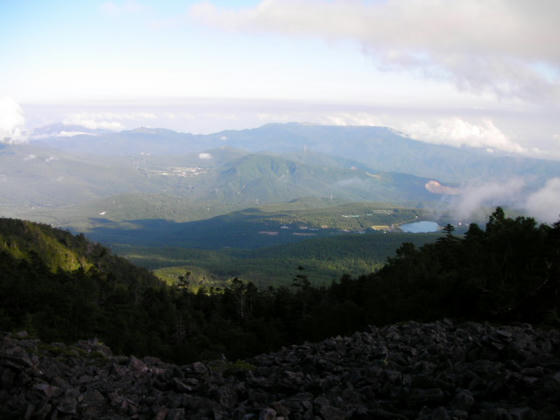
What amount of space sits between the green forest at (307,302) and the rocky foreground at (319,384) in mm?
7601

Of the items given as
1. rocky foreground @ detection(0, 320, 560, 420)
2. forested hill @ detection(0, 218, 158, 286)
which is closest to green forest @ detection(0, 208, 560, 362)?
forested hill @ detection(0, 218, 158, 286)

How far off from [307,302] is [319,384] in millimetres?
46472

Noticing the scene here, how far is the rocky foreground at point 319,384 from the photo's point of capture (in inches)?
475

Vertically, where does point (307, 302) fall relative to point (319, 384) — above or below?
below

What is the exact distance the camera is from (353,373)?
53.9 feet

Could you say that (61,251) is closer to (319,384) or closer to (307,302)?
(307,302)

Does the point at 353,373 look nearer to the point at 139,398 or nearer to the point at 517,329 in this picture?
the point at 139,398

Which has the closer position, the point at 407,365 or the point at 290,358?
the point at 407,365

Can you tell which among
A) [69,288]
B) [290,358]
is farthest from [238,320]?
[290,358]

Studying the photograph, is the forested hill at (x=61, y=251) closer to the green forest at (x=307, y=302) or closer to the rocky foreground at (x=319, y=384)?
the green forest at (x=307, y=302)

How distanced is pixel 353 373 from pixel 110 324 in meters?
37.6

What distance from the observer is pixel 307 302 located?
61.4 metres

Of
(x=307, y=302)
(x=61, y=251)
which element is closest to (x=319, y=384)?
(x=307, y=302)

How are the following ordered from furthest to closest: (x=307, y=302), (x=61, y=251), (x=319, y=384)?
(x=61, y=251), (x=307, y=302), (x=319, y=384)
